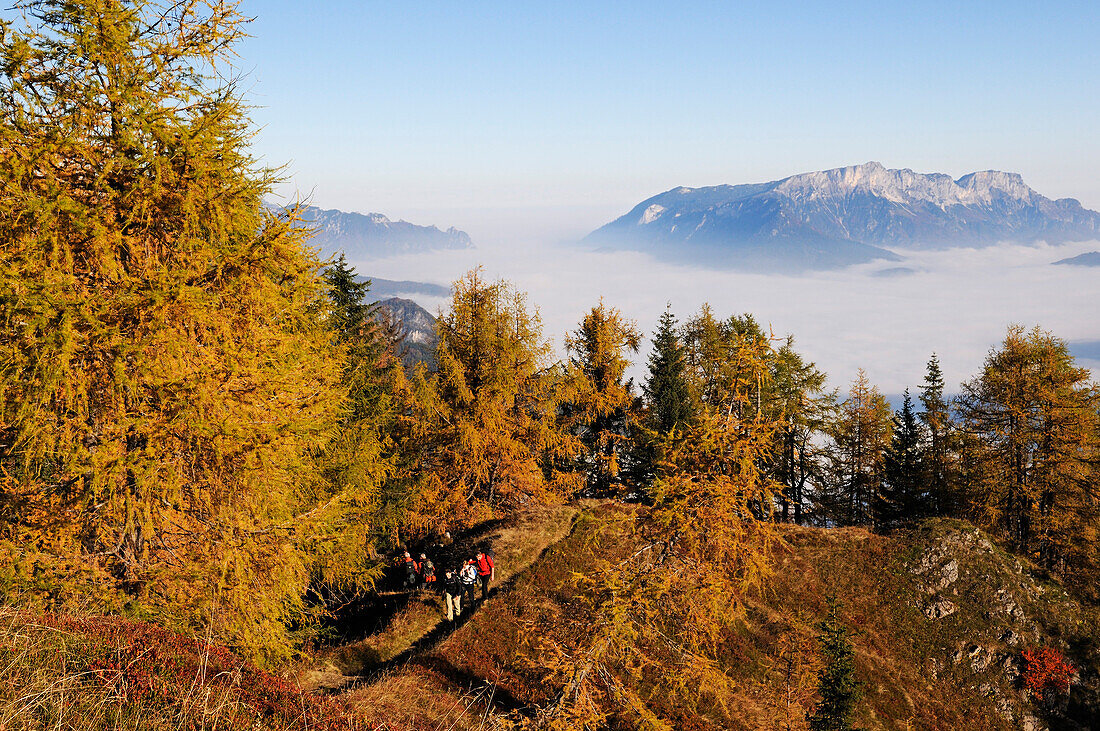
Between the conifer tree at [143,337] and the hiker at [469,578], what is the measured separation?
8.76 metres

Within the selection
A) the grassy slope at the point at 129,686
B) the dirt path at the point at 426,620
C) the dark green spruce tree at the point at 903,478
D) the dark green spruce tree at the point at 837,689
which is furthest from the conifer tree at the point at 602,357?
the grassy slope at the point at 129,686

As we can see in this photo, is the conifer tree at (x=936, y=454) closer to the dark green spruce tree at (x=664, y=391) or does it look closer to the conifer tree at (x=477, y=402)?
the dark green spruce tree at (x=664, y=391)

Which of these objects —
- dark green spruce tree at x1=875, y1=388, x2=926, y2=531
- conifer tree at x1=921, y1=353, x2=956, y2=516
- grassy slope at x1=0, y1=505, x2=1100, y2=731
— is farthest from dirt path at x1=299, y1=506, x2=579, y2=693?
dark green spruce tree at x1=875, y1=388, x2=926, y2=531

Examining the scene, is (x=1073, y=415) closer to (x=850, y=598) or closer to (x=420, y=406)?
(x=850, y=598)

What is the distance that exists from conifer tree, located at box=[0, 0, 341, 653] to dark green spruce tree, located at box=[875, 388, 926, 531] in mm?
44709

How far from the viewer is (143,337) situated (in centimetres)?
767

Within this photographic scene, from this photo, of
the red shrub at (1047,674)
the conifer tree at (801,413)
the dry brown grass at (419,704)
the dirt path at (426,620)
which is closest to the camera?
the dry brown grass at (419,704)

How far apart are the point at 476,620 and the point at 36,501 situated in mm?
11682

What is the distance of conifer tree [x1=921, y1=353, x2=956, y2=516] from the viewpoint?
40031mm

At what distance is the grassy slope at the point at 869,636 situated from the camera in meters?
14.7

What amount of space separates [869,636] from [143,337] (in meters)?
27.4

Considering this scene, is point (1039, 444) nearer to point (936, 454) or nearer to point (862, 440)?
point (862, 440)

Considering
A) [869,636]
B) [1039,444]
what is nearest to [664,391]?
[869,636]

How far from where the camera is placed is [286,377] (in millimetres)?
8875
